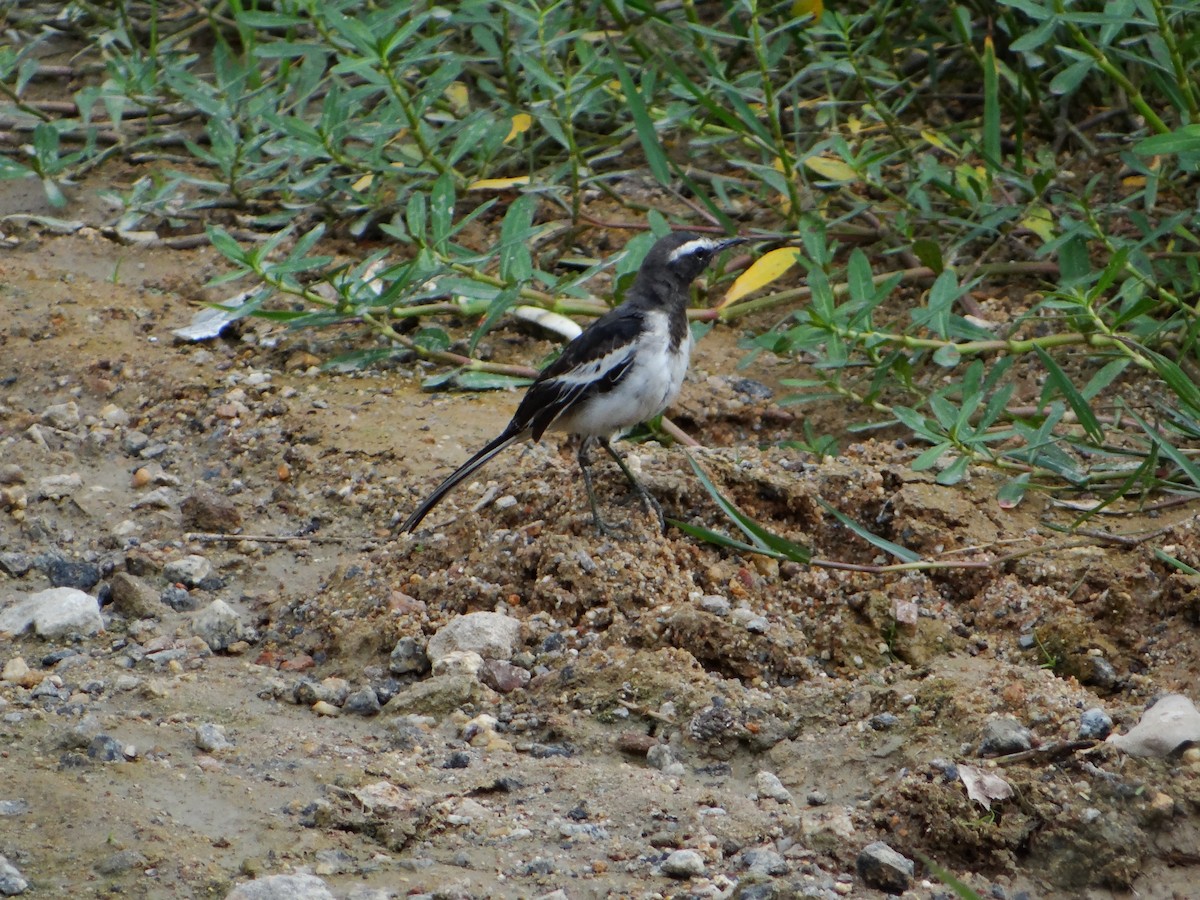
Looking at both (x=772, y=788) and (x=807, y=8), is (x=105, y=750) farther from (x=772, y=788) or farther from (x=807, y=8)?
(x=807, y=8)

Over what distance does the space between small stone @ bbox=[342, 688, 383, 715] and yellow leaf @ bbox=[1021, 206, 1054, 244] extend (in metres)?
3.56

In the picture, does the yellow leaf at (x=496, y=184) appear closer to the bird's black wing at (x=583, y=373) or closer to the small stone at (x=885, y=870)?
the bird's black wing at (x=583, y=373)

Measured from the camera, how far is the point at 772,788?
390 centimetres

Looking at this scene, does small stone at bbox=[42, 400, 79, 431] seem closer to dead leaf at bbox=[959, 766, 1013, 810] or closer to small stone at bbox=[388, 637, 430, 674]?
small stone at bbox=[388, 637, 430, 674]

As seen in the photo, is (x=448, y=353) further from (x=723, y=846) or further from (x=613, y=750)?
(x=723, y=846)

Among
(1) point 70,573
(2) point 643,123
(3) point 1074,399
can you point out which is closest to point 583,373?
(2) point 643,123

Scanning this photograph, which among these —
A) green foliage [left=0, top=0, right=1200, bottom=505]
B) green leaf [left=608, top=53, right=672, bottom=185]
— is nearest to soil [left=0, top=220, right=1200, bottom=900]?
green foliage [left=0, top=0, right=1200, bottom=505]

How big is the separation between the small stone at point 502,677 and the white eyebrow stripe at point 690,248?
82.9 inches

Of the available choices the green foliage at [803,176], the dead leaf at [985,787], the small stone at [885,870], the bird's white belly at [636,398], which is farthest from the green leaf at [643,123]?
the small stone at [885,870]

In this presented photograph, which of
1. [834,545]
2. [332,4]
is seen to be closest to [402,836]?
[834,545]

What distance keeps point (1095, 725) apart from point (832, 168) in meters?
3.63

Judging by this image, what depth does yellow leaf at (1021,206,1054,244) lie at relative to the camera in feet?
21.0

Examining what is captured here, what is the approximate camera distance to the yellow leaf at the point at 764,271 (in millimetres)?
6508

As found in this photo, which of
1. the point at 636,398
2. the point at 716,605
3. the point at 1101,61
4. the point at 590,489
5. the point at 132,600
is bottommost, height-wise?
the point at 132,600
